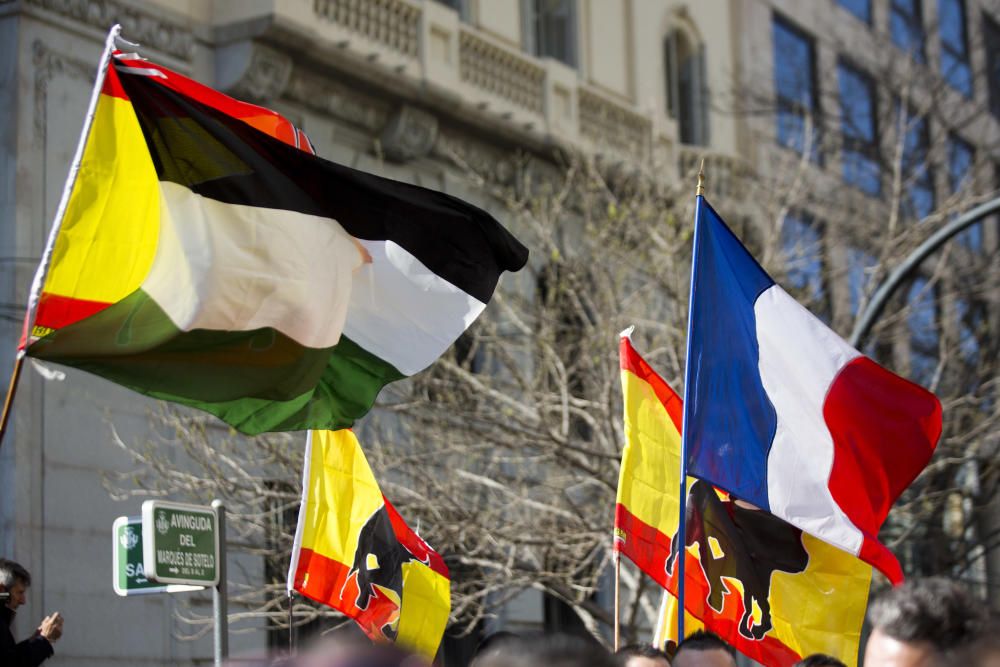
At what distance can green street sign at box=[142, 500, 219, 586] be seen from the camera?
8.55 meters

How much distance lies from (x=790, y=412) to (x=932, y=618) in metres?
4.22

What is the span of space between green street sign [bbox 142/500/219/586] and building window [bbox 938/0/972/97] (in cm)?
2006

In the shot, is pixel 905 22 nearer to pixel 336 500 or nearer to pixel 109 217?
pixel 336 500

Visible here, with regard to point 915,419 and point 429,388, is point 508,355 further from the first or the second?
point 915,419

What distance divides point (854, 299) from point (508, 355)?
8.28 meters

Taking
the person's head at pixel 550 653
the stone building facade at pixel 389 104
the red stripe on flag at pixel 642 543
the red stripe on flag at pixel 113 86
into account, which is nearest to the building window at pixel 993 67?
the stone building facade at pixel 389 104

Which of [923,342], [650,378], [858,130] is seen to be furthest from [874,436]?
[858,130]

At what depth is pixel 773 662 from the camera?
28.7ft

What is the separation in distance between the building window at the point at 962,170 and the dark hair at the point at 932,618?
580 inches

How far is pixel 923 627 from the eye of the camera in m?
4.25

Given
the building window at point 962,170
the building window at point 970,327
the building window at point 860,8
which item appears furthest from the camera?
the building window at point 860,8

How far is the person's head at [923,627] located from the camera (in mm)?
4238

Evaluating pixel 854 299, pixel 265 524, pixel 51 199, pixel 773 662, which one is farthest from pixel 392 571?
pixel 854 299

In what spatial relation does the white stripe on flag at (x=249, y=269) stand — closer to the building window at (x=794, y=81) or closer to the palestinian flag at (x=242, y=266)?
the palestinian flag at (x=242, y=266)
